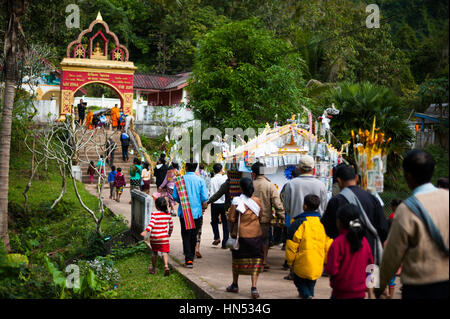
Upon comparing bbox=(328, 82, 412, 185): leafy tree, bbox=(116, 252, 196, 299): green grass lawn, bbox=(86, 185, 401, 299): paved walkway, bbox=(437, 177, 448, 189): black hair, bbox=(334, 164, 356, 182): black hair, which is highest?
bbox=(328, 82, 412, 185): leafy tree

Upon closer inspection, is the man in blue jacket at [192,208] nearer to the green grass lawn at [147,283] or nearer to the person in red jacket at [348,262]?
the green grass lawn at [147,283]

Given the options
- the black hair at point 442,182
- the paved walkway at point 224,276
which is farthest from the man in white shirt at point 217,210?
the black hair at point 442,182

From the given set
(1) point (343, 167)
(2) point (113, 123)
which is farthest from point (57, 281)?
(2) point (113, 123)

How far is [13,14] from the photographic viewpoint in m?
12.3

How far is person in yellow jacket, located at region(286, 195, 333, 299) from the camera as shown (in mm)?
6418

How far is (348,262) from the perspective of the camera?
5.13 meters

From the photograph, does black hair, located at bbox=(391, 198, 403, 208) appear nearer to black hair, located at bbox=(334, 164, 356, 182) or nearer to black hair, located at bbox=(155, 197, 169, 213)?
black hair, located at bbox=(334, 164, 356, 182)

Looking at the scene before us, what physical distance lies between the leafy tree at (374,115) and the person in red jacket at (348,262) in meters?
8.46

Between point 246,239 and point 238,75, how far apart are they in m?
15.8

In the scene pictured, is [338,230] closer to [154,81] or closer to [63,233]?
[63,233]

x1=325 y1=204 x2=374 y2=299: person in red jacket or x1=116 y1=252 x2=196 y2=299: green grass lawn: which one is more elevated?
x1=325 y1=204 x2=374 y2=299: person in red jacket

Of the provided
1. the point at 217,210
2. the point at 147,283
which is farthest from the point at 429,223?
the point at 217,210

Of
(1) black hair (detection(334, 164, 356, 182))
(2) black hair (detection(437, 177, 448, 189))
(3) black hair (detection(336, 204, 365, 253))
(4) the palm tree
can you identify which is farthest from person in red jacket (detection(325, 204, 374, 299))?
(4) the palm tree

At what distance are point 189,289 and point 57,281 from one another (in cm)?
Result: 196
